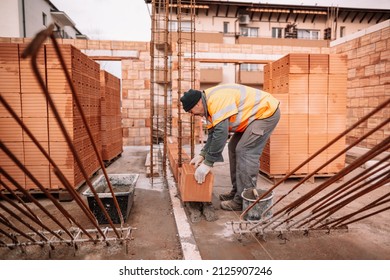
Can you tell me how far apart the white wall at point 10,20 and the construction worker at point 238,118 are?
472 inches

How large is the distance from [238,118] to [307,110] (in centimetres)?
248

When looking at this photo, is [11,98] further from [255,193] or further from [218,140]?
[255,193]

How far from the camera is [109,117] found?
7.34 m

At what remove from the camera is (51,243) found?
2.68m

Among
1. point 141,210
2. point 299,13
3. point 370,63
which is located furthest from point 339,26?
point 141,210

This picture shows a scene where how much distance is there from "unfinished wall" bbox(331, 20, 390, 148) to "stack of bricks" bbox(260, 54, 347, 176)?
3949mm

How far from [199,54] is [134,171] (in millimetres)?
6972

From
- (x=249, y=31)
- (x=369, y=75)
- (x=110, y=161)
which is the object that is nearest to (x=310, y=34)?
(x=249, y=31)

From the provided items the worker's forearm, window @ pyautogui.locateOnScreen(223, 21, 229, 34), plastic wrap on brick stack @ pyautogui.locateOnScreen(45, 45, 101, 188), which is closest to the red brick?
the worker's forearm

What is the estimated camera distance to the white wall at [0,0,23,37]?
456 inches

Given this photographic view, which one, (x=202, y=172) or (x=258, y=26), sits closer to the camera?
(x=202, y=172)

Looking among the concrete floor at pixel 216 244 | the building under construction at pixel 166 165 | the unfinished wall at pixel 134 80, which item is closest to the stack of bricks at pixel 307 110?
the building under construction at pixel 166 165

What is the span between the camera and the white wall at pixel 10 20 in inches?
456
